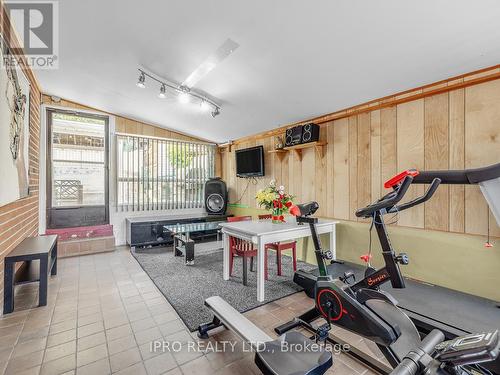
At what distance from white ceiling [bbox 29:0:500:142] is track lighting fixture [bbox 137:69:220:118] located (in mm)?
155

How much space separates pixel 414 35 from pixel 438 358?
7.43 feet

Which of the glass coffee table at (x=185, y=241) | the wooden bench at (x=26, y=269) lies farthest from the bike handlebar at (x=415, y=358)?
the glass coffee table at (x=185, y=241)

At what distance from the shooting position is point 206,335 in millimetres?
1923

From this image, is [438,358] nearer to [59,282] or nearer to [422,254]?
[422,254]

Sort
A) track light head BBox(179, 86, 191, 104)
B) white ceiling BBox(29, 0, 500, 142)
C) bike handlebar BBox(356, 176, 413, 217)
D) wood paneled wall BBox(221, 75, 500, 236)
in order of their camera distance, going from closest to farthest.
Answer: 1. bike handlebar BBox(356, 176, 413, 217)
2. white ceiling BBox(29, 0, 500, 142)
3. wood paneled wall BBox(221, 75, 500, 236)
4. track light head BBox(179, 86, 191, 104)

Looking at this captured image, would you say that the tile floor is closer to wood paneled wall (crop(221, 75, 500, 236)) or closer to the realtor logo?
wood paneled wall (crop(221, 75, 500, 236))

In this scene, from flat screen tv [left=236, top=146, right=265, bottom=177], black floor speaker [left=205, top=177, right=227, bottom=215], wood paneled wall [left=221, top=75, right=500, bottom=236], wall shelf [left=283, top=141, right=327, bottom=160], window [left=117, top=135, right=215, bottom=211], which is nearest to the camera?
wood paneled wall [left=221, top=75, right=500, bottom=236]


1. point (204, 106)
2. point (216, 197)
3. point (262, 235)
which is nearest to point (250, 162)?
point (216, 197)

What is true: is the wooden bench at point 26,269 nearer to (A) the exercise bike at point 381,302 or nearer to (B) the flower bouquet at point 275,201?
(B) the flower bouquet at point 275,201

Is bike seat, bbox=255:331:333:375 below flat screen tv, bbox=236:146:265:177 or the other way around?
below

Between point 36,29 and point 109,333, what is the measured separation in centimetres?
304

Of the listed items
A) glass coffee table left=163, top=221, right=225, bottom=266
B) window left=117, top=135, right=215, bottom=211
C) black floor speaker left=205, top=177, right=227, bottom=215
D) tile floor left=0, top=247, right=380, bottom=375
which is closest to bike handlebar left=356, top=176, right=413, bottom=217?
tile floor left=0, top=247, right=380, bottom=375

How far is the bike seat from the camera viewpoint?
1180 mm

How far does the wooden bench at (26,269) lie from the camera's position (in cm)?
224
